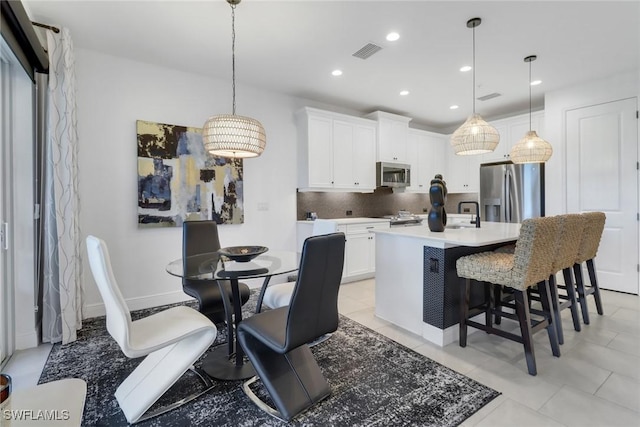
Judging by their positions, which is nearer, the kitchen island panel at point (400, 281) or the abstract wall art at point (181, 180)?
the kitchen island panel at point (400, 281)

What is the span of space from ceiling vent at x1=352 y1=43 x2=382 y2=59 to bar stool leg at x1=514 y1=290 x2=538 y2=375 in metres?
2.56

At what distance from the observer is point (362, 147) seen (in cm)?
501

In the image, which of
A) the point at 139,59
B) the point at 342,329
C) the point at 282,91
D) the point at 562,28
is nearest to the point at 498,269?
the point at 342,329

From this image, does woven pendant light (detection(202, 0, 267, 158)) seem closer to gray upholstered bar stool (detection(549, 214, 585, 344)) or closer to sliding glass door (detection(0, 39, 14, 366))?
sliding glass door (detection(0, 39, 14, 366))

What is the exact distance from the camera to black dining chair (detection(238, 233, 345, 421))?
5.17ft

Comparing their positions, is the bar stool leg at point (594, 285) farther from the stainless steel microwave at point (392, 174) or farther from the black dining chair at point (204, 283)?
the black dining chair at point (204, 283)

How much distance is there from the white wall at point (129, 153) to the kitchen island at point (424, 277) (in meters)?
Result: 1.98

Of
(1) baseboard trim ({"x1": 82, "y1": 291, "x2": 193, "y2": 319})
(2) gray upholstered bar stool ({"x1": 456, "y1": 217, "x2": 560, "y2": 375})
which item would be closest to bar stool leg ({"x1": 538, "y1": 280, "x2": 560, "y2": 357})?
(2) gray upholstered bar stool ({"x1": 456, "y1": 217, "x2": 560, "y2": 375})

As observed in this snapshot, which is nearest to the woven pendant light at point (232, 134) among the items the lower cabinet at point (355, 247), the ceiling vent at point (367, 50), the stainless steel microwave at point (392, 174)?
the ceiling vent at point (367, 50)

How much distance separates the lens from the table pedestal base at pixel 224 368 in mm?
2115

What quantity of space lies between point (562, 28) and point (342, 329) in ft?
11.2

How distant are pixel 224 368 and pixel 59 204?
6.51 ft

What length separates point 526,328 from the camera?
2.20 m

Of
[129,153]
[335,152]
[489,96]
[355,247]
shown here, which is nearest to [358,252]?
[355,247]
